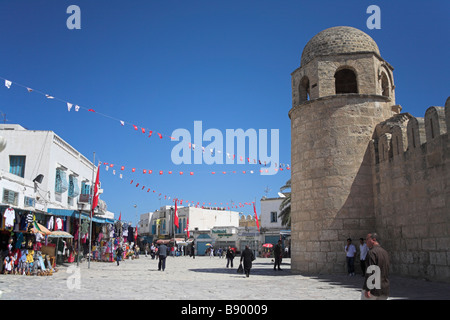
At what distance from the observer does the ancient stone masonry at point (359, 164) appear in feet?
35.5

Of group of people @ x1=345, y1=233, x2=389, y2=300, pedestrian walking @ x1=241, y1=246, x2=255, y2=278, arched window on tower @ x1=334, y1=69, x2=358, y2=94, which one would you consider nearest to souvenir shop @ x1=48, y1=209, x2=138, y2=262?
pedestrian walking @ x1=241, y1=246, x2=255, y2=278

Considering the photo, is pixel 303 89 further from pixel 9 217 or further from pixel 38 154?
pixel 38 154

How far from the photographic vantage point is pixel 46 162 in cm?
1977

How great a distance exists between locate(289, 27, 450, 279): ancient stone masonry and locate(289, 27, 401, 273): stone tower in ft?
0.11

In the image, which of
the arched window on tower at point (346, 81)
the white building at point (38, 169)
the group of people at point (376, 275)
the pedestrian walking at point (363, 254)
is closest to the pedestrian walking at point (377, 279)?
the group of people at point (376, 275)

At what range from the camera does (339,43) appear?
14.7m

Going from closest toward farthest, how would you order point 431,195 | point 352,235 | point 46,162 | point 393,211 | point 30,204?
point 431,195 < point 393,211 < point 352,235 < point 30,204 < point 46,162

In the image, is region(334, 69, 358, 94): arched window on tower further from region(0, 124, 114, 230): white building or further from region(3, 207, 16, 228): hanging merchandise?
region(3, 207, 16, 228): hanging merchandise

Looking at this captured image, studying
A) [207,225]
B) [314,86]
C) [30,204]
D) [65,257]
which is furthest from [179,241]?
[314,86]

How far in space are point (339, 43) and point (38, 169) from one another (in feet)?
50.0

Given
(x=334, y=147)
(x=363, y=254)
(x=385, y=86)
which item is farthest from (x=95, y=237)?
(x=385, y=86)

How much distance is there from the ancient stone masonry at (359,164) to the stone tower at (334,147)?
0.11ft
